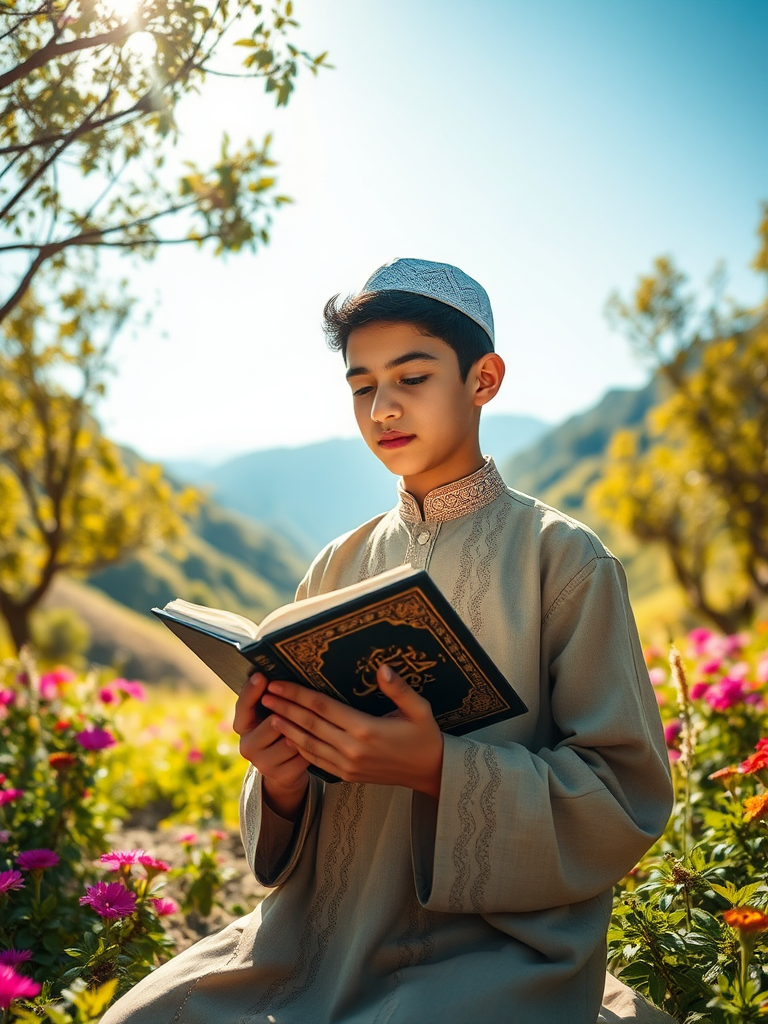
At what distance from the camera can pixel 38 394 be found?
353 inches

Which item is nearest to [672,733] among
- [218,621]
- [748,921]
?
[748,921]

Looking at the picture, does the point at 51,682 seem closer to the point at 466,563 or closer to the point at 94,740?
the point at 94,740

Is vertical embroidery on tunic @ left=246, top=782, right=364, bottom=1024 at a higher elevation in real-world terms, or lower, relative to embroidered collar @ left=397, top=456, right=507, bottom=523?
lower

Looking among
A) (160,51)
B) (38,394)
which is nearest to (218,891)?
(160,51)

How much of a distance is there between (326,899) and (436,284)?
1.43 metres

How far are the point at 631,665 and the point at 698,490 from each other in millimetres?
13648

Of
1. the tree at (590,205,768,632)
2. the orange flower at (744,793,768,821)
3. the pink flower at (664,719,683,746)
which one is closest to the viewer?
the orange flower at (744,793,768,821)

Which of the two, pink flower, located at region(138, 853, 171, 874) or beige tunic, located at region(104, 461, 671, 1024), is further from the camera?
pink flower, located at region(138, 853, 171, 874)

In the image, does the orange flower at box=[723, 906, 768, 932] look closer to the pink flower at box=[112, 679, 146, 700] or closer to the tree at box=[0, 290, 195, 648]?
the pink flower at box=[112, 679, 146, 700]

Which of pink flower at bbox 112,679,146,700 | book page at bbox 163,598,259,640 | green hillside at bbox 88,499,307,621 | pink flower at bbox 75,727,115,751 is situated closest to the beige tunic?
book page at bbox 163,598,259,640

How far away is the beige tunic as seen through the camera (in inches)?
54.1

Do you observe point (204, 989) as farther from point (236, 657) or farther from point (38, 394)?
point (38, 394)

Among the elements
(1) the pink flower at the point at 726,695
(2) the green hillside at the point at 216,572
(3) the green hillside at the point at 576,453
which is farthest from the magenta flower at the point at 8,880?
(3) the green hillside at the point at 576,453

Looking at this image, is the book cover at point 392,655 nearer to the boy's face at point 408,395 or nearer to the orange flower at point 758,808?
the boy's face at point 408,395
